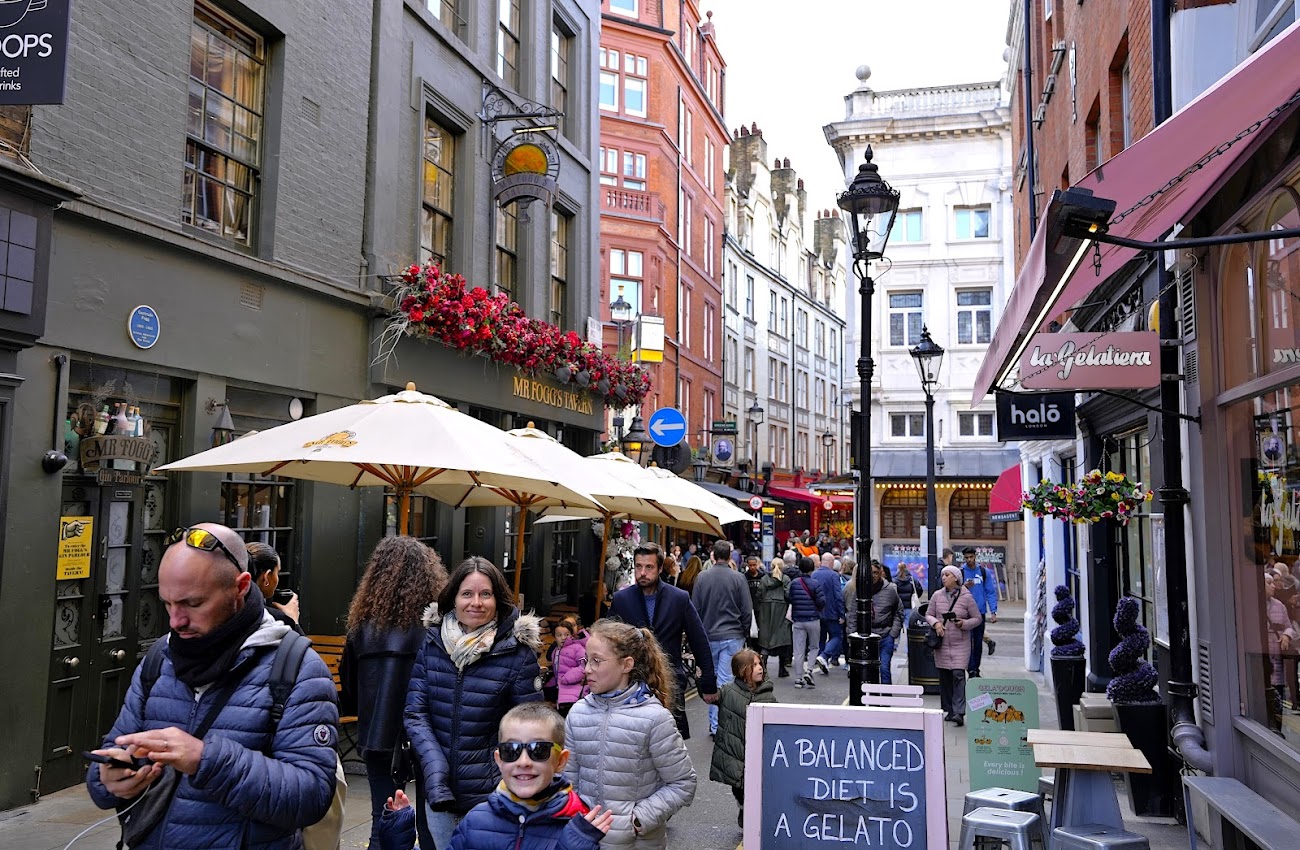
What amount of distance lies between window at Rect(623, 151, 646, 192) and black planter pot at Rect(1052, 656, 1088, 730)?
2656 cm

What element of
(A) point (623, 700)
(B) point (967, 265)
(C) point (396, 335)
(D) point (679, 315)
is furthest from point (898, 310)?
(A) point (623, 700)

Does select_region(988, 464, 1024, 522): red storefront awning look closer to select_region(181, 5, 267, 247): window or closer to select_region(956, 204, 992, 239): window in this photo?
select_region(181, 5, 267, 247): window

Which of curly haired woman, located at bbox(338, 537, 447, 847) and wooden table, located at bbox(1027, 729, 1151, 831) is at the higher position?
curly haired woman, located at bbox(338, 537, 447, 847)

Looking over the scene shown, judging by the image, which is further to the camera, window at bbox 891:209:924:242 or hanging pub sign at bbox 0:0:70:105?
window at bbox 891:209:924:242

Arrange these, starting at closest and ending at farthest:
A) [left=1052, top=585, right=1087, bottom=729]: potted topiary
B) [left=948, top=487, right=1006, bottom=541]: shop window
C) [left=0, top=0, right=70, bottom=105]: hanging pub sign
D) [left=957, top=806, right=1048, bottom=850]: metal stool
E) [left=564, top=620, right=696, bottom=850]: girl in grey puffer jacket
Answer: [left=564, top=620, right=696, bottom=850]: girl in grey puffer jacket
[left=957, top=806, right=1048, bottom=850]: metal stool
[left=0, top=0, right=70, bottom=105]: hanging pub sign
[left=1052, top=585, right=1087, bottom=729]: potted topiary
[left=948, top=487, right=1006, bottom=541]: shop window

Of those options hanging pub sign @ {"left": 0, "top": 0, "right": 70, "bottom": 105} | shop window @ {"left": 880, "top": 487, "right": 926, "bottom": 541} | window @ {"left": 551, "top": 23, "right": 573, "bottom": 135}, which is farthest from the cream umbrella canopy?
shop window @ {"left": 880, "top": 487, "right": 926, "bottom": 541}

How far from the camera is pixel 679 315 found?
121 ft

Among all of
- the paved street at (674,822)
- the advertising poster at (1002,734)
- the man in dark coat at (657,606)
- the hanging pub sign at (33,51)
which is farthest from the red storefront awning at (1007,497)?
the hanging pub sign at (33,51)

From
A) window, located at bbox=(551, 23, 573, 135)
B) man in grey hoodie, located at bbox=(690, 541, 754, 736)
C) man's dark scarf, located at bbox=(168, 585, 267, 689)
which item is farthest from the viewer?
window, located at bbox=(551, 23, 573, 135)

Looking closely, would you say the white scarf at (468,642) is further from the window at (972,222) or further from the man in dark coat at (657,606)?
the window at (972,222)

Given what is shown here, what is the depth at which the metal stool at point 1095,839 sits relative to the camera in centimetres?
600

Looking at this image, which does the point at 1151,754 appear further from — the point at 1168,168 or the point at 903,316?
the point at 903,316

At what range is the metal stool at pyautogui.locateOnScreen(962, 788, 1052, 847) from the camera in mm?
6223

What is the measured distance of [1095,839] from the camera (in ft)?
19.8
